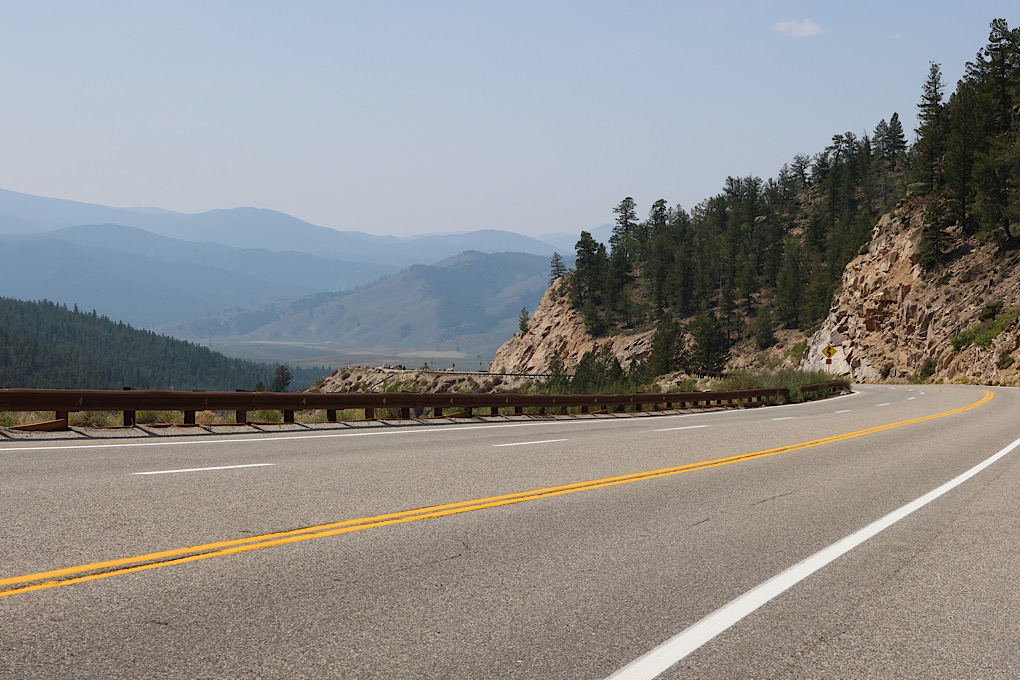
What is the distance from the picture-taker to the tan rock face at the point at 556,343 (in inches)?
4742

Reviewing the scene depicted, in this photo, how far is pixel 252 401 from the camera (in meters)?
16.4

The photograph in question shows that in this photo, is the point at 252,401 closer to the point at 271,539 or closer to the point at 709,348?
the point at 271,539

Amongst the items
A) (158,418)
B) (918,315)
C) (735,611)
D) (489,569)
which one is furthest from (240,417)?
(918,315)

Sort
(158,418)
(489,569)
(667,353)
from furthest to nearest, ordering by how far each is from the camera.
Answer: (667,353) → (158,418) → (489,569)

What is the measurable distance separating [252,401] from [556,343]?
398 feet

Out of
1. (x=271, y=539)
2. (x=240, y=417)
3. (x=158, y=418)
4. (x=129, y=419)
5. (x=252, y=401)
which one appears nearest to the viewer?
(x=271, y=539)

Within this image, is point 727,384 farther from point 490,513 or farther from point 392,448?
point 490,513

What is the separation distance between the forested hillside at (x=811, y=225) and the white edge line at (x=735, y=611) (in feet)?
218

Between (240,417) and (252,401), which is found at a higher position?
(252,401)

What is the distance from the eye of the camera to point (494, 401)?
22.6 m

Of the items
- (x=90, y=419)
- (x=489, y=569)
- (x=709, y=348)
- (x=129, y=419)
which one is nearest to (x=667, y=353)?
(x=709, y=348)

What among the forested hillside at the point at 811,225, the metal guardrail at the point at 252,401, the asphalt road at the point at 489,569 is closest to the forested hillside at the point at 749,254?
the forested hillside at the point at 811,225

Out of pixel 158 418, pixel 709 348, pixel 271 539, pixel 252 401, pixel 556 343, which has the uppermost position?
pixel 556 343

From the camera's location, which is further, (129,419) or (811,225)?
(811,225)
